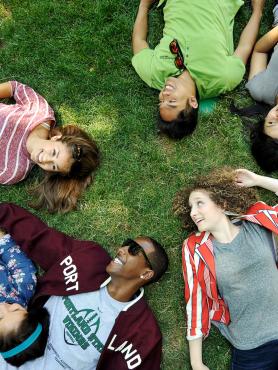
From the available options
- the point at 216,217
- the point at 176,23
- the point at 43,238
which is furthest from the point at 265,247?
the point at 176,23

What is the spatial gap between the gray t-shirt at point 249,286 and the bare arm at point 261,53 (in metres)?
1.61

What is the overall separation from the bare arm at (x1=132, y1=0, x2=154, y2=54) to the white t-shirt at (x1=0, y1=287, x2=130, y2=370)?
7.86ft

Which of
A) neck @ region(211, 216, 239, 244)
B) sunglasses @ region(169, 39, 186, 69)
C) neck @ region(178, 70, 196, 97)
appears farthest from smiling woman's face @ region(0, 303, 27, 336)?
sunglasses @ region(169, 39, 186, 69)

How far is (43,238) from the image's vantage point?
167 inches

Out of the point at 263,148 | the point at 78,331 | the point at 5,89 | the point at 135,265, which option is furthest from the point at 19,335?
the point at 263,148

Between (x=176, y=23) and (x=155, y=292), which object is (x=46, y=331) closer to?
(x=155, y=292)

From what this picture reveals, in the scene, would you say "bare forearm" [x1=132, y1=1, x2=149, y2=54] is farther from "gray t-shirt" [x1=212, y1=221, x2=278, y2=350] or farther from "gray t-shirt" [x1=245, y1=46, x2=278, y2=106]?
"gray t-shirt" [x1=212, y1=221, x2=278, y2=350]

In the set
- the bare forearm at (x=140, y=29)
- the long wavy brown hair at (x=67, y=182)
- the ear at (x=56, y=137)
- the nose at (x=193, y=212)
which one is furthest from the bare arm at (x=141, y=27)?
the nose at (x=193, y=212)

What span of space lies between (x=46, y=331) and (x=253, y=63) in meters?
3.15

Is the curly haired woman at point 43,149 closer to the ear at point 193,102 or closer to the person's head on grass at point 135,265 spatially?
the person's head on grass at point 135,265

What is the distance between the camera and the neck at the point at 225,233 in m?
4.05

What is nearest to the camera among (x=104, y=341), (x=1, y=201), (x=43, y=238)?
(x=104, y=341)

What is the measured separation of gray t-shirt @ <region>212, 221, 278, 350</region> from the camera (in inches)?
155

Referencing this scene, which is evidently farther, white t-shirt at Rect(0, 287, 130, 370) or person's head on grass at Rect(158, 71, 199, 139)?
person's head on grass at Rect(158, 71, 199, 139)
